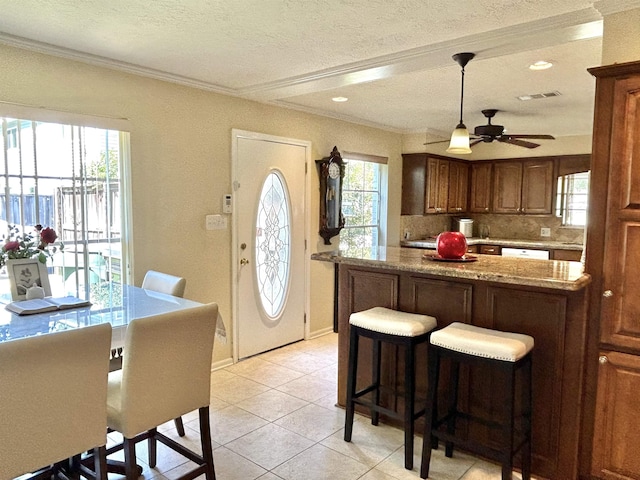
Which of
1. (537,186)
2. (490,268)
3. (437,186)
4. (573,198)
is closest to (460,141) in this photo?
(490,268)

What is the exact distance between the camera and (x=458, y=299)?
274 centimetres

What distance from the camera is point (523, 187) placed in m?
6.54

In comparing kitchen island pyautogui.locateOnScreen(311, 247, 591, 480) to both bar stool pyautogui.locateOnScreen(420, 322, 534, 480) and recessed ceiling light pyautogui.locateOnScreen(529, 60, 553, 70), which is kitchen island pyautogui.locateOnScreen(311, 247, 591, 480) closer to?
bar stool pyautogui.locateOnScreen(420, 322, 534, 480)

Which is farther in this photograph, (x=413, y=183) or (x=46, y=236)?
(x=413, y=183)

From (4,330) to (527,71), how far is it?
3.46 m

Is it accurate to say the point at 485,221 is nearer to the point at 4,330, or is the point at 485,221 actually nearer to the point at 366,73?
the point at 366,73

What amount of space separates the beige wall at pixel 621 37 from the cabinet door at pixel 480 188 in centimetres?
468

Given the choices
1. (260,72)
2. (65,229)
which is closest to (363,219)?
(260,72)

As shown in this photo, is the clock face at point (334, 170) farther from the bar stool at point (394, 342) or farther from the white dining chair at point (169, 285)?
the white dining chair at point (169, 285)

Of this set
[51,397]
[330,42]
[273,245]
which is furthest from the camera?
[273,245]

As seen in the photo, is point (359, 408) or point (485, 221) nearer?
point (359, 408)

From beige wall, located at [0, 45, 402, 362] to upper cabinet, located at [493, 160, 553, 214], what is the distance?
143 inches

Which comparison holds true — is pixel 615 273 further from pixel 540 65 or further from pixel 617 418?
pixel 540 65

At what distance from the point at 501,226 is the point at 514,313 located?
4.82 metres
